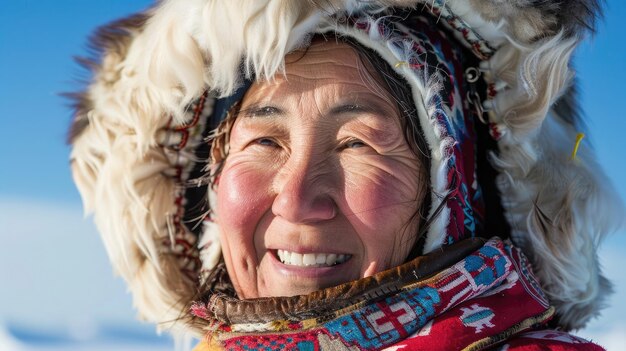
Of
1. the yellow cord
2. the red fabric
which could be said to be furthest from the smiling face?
the yellow cord

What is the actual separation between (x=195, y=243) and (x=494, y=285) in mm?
865

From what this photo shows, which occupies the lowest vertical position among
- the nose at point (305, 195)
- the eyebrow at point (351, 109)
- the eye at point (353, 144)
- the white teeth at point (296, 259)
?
the white teeth at point (296, 259)

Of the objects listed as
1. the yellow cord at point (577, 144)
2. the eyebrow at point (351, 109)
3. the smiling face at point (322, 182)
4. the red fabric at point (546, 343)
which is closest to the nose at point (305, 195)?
the smiling face at point (322, 182)

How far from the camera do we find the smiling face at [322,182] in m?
1.64

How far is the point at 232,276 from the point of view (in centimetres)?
182

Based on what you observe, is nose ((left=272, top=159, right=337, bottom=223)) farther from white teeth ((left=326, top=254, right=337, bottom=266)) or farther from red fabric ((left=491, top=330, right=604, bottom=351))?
red fabric ((left=491, top=330, right=604, bottom=351))

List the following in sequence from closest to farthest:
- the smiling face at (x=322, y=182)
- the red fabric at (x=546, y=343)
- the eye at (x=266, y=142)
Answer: the red fabric at (x=546, y=343)
the smiling face at (x=322, y=182)
the eye at (x=266, y=142)

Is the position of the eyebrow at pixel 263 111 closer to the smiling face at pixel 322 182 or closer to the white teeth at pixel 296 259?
the smiling face at pixel 322 182

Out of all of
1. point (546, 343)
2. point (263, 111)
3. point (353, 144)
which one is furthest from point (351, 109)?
point (546, 343)

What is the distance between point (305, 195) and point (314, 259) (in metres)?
0.15

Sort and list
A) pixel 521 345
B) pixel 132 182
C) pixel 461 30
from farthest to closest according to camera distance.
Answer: pixel 132 182
pixel 461 30
pixel 521 345

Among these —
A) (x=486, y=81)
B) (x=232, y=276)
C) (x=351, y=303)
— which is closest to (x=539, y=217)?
(x=486, y=81)

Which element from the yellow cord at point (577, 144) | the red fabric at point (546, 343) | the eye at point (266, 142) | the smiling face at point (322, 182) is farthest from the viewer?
the yellow cord at point (577, 144)

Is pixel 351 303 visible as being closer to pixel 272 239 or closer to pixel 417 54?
pixel 272 239
